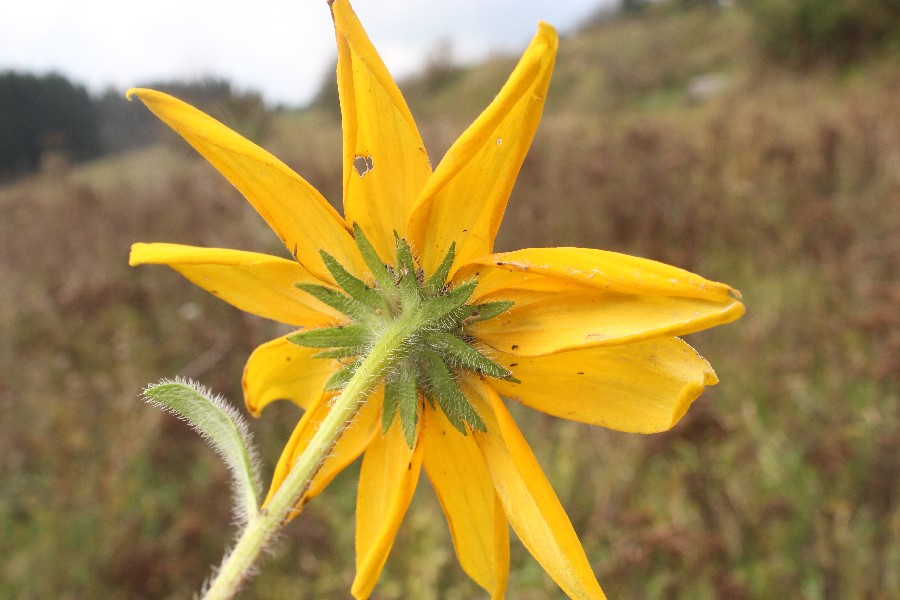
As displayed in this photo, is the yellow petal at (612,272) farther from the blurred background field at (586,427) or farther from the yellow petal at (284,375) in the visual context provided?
the blurred background field at (586,427)

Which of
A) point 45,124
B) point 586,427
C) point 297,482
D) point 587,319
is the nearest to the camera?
point 297,482

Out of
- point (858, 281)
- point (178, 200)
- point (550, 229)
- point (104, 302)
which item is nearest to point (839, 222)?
point (858, 281)

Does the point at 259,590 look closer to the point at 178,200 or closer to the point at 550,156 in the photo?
the point at 178,200

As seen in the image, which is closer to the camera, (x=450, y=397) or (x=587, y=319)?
(x=587, y=319)

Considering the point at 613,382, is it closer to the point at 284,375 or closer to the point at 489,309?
the point at 489,309

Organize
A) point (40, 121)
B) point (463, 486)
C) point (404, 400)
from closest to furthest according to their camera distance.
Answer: point (404, 400), point (463, 486), point (40, 121)

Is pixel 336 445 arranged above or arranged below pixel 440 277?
below

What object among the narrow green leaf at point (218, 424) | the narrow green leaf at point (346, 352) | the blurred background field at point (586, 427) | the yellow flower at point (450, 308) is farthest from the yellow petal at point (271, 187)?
the blurred background field at point (586, 427)

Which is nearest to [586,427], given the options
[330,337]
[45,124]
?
[330,337]
